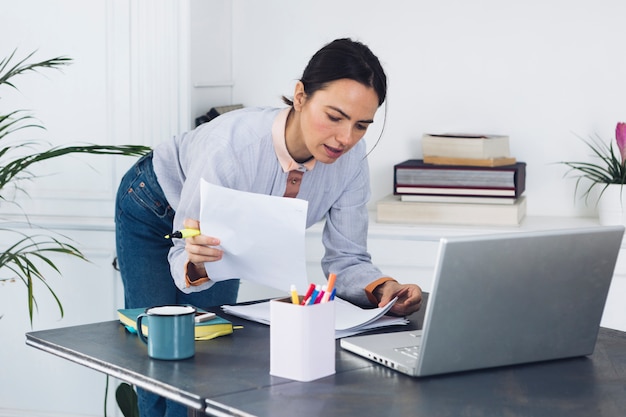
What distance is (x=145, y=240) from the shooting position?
7.72 feet

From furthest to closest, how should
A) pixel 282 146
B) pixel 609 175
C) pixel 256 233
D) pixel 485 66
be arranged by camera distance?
pixel 485 66 → pixel 609 175 → pixel 282 146 → pixel 256 233

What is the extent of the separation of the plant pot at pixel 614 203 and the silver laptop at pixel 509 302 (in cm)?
127

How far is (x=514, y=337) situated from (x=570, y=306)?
11 centimetres

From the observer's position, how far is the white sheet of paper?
5.54 ft

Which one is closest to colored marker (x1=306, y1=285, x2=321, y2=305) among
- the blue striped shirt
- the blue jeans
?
the blue striped shirt

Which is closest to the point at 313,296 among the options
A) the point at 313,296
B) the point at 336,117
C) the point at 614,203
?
the point at 313,296

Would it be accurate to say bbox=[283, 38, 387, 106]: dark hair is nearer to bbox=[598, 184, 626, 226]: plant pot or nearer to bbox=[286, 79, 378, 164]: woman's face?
bbox=[286, 79, 378, 164]: woman's face

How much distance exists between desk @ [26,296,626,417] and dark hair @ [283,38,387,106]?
1.95 feet

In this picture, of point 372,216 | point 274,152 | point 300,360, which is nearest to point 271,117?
point 274,152

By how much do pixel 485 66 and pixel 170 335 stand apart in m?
1.86

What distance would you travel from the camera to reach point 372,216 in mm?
3068

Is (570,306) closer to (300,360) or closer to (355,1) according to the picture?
(300,360)

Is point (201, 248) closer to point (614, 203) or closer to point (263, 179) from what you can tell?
point (263, 179)

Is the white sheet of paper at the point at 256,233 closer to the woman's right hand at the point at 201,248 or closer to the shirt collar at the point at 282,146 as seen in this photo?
the woman's right hand at the point at 201,248
